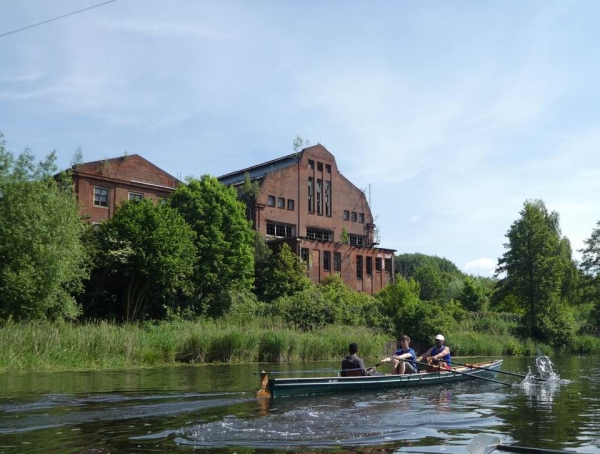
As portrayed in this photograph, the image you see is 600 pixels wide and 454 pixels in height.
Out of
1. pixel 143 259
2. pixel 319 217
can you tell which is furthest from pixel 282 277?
pixel 143 259

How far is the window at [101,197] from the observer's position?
170ft

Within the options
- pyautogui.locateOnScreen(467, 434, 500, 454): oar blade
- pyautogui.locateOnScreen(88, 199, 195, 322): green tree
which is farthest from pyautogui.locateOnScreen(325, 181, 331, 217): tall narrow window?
pyautogui.locateOnScreen(467, 434, 500, 454): oar blade

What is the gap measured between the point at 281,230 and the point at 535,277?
78.1ft

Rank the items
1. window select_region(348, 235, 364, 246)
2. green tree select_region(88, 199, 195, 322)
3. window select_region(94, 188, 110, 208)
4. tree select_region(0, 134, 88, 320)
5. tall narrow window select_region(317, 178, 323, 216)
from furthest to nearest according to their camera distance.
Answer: window select_region(348, 235, 364, 246) < tall narrow window select_region(317, 178, 323, 216) < window select_region(94, 188, 110, 208) < green tree select_region(88, 199, 195, 322) < tree select_region(0, 134, 88, 320)

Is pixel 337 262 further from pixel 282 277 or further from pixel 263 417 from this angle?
pixel 263 417

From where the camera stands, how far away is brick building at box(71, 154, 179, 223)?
50719 millimetres

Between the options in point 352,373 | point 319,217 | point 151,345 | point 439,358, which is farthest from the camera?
point 319,217

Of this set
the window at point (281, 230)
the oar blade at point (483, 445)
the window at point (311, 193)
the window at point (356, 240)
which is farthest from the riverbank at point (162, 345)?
the window at point (356, 240)

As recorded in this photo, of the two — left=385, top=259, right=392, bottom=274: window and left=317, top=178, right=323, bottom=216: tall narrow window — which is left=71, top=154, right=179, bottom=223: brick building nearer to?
left=317, top=178, right=323, bottom=216: tall narrow window

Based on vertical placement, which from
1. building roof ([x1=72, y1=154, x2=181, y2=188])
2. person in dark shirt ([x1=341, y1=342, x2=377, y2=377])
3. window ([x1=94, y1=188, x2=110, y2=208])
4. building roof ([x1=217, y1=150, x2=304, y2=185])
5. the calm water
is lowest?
the calm water

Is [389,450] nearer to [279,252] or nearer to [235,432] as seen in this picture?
[235,432]

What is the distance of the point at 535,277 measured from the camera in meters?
57.8

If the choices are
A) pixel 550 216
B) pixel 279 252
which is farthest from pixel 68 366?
pixel 550 216

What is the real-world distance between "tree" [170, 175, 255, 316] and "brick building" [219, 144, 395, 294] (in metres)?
9.66
